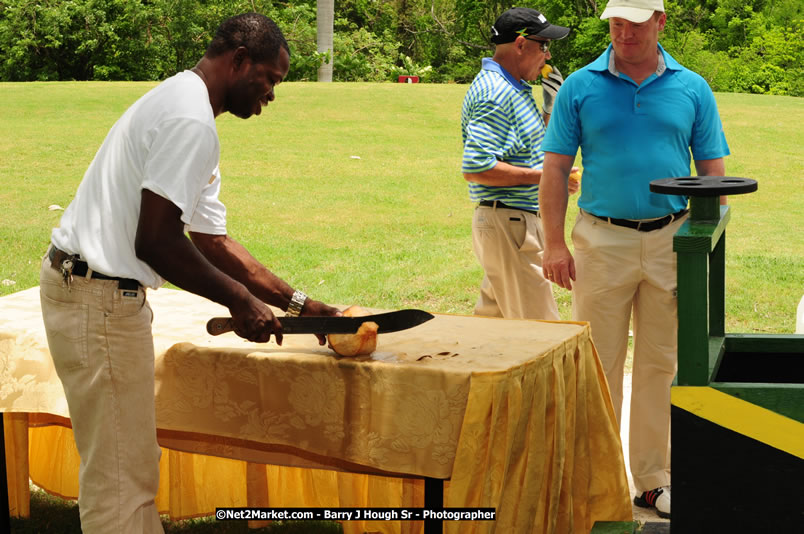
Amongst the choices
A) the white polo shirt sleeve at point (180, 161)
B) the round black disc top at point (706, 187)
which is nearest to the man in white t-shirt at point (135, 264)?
the white polo shirt sleeve at point (180, 161)

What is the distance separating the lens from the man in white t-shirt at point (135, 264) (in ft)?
9.06

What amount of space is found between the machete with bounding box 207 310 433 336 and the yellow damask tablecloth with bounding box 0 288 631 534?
0.09m

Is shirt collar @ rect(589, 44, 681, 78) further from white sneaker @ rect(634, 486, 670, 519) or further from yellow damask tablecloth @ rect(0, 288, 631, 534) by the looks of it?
white sneaker @ rect(634, 486, 670, 519)

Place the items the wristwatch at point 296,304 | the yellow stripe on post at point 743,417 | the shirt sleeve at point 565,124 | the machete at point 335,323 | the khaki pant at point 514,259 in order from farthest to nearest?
the khaki pant at point 514,259 < the shirt sleeve at point 565,124 < the wristwatch at point 296,304 < the machete at point 335,323 < the yellow stripe on post at point 743,417

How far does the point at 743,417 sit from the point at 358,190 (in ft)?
43.1

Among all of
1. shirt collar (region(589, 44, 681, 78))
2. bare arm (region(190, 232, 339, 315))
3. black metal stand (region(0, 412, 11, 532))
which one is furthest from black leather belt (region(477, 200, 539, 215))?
black metal stand (region(0, 412, 11, 532))

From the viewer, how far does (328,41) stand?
32281mm

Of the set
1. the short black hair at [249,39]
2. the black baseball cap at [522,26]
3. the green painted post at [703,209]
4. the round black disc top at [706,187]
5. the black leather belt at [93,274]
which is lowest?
the black leather belt at [93,274]

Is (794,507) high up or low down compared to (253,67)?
down

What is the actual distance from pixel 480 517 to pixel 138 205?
1.38 m

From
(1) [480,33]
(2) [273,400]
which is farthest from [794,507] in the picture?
(1) [480,33]

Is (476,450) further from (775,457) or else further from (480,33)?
(480,33)

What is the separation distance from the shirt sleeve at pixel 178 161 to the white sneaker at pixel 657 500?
100 inches

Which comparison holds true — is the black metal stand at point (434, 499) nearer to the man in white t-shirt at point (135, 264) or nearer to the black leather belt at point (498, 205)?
the man in white t-shirt at point (135, 264)
